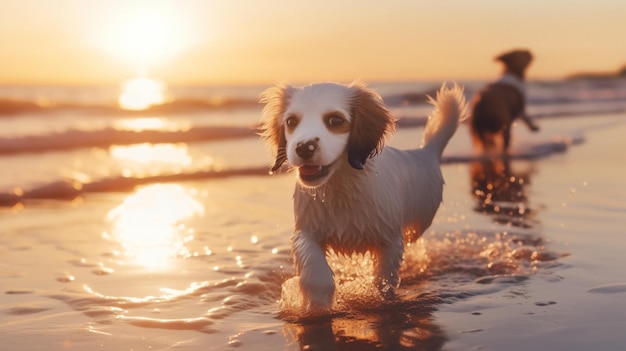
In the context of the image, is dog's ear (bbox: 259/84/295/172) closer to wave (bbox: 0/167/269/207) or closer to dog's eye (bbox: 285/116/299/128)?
dog's eye (bbox: 285/116/299/128)

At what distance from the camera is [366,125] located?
4324 mm

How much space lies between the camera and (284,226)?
267 inches

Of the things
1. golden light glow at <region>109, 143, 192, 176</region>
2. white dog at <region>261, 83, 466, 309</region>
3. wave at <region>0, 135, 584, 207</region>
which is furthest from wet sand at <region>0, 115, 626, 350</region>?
golden light glow at <region>109, 143, 192, 176</region>

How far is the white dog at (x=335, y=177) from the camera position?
13.4 feet

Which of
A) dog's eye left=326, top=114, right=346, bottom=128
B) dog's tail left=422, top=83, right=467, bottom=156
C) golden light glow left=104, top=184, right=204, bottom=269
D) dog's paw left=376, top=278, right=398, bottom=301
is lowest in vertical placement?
dog's paw left=376, top=278, right=398, bottom=301

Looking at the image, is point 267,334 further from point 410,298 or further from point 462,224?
point 462,224

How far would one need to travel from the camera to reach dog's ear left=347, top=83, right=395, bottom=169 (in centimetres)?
426

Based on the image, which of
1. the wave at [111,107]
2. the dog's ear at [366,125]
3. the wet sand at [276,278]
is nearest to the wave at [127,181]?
the wet sand at [276,278]

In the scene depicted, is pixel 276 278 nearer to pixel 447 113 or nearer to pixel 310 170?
pixel 310 170

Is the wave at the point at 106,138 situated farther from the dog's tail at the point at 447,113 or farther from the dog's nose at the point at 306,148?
the dog's nose at the point at 306,148

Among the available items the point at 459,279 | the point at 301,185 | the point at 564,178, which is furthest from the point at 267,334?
the point at 564,178

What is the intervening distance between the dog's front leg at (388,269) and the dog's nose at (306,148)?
94 cm

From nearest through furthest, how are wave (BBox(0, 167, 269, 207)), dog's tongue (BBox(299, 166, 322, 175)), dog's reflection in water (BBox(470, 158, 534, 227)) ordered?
dog's tongue (BBox(299, 166, 322, 175)) → dog's reflection in water (BBox(470, 158, 534, 227)) → wave (BBox(0, 167, 269, 207))

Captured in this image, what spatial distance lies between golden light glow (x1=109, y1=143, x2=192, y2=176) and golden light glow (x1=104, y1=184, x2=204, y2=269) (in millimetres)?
1492
